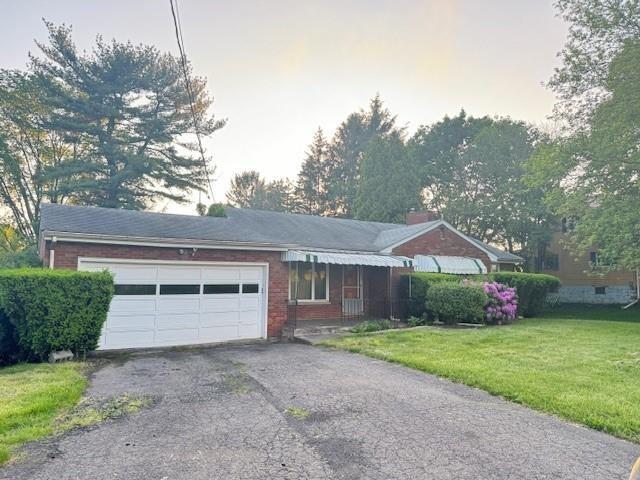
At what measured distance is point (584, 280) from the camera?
1334 inches

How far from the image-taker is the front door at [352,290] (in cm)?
1748

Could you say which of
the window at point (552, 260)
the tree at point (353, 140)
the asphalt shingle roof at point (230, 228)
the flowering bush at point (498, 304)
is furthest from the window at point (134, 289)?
the tree at point (353, 140)

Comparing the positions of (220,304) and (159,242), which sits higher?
(159,242)

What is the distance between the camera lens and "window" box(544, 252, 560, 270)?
118 feet

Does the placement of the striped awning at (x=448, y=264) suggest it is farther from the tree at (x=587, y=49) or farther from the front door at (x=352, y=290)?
the tree at (x=587, y=49)

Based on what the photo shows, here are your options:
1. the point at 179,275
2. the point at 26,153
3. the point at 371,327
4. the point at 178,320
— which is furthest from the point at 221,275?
the point at 26,153

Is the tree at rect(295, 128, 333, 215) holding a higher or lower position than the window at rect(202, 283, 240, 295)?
higher

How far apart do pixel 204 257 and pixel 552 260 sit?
114 ft

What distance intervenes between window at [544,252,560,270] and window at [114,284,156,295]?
1404 inches

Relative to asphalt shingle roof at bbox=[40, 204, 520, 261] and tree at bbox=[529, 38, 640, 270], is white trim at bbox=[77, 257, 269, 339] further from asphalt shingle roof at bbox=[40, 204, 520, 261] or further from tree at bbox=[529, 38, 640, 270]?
tree at bbox=[529, 38, 640, 270]

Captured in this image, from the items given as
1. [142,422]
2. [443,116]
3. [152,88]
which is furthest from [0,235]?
[443,116]

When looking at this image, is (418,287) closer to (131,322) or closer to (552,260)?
Result: (131,322)

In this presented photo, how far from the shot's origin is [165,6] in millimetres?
8312

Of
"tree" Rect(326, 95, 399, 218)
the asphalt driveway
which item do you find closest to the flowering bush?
the asphalt driveway
